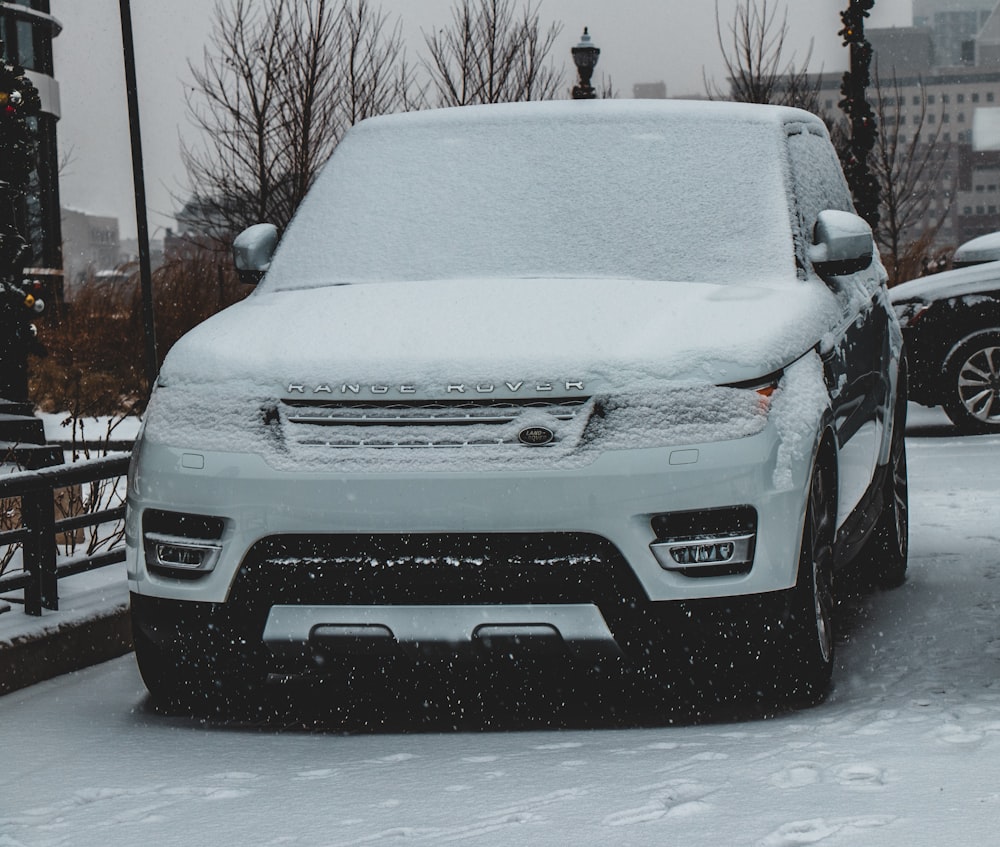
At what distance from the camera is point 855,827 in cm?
390

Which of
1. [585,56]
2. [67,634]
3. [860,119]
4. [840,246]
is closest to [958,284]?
[860,119]

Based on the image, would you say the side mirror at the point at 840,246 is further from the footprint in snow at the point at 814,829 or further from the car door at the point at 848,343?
the footprint in snow at the point at 814,829

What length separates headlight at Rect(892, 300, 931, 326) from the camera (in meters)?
14.5

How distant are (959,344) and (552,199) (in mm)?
9006

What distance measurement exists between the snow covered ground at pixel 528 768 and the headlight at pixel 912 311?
337 inches

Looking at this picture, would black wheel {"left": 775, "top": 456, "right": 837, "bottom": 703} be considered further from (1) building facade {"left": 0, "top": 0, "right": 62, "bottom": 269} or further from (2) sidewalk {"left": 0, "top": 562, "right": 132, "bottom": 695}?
(1) building facade {"left": 0, "top": 0, "right": 62, "bottom": 269}

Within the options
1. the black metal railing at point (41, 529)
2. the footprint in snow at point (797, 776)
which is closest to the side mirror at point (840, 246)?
the footprint in snow at point (797, 776)

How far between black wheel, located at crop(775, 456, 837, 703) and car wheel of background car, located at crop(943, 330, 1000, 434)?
30.7 ft

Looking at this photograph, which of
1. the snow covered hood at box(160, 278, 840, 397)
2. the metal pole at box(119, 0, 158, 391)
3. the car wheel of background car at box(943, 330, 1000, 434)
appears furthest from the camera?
the car wheel of background car at box(943, 330, 1000, 434)

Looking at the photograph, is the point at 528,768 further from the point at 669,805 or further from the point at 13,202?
the point at 13,202

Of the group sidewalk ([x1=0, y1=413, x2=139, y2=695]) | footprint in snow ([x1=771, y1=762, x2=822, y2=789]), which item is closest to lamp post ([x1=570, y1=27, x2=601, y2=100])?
sidewalk ([x1=0, y1=413, x2=139, y2=695])

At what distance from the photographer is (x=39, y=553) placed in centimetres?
635

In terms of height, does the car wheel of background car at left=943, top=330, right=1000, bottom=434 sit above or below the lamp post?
below

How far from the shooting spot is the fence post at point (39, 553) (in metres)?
6.30
